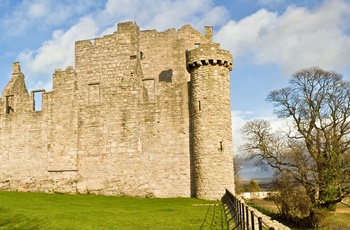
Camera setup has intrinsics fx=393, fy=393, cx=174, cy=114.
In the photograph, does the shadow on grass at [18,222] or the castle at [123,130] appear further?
the castle at [123,130]

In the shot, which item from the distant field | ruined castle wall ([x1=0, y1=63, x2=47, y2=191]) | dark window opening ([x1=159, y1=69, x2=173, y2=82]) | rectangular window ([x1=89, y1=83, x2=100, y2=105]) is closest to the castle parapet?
rectangular window ([x1=89, y1=83, x2=100, y2=105])

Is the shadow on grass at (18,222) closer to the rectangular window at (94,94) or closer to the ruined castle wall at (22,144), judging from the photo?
the ruined castle wall at (22,144)

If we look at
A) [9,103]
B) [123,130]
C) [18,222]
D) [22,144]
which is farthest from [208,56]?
[9,103]

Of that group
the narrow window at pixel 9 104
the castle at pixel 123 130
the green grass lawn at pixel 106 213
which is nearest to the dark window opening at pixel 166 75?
the castle at pixel 123 130

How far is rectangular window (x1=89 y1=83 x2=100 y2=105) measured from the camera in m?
24.8

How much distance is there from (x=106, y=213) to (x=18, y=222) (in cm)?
359

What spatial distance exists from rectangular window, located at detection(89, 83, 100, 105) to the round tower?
19.9ft

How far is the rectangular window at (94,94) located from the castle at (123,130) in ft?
0.21

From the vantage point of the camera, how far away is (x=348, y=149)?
2823 cm

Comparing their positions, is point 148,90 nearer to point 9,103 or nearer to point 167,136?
point 167,136

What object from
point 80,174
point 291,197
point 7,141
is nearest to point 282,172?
point 291,197

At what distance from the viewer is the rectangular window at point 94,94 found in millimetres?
24828

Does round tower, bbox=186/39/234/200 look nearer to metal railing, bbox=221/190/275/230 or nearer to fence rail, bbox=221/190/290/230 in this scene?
metal railing, bbox=221/190/275/230

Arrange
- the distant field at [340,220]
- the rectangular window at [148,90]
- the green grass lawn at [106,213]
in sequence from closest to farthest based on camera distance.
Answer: the green grass lawn at [106,213] → the rectangular window at [148,90] → the distant field at [340,220]
